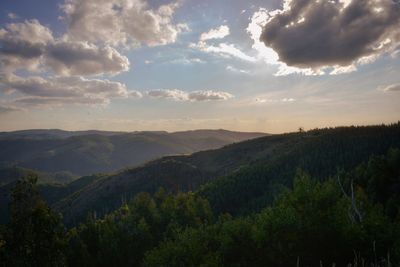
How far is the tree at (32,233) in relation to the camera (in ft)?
145

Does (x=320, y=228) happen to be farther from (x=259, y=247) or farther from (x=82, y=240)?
(x=82, y=240)

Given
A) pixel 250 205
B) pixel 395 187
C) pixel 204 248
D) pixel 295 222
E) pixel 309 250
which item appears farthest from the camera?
pixel 250 205

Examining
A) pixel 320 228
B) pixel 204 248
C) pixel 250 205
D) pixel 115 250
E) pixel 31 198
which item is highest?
pixel 31 198

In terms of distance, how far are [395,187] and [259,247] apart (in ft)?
182

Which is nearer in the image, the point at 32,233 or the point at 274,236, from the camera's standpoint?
the point at 32,233

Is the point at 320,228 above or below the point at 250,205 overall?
above

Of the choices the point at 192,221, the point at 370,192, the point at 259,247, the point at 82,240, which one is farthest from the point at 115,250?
the point at 370,192

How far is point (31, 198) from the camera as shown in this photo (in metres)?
44.2

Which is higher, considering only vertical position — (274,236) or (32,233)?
(32,233)

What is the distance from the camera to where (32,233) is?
46031 millimetres

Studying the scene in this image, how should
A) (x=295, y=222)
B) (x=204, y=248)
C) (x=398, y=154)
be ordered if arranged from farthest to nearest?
(x=398, y=154) < (x=204, y=248) < (x=295, y=222)

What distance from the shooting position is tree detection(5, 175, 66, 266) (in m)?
44.3

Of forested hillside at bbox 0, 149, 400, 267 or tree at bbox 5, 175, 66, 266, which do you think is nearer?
forested hillside at bbox 0, 149, 400, 267

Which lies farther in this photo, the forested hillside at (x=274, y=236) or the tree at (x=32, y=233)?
the tree at (x=32, y=233)
